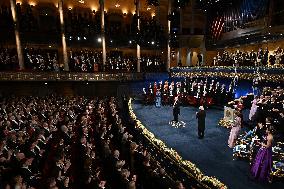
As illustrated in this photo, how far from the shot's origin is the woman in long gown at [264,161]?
671 centimetres

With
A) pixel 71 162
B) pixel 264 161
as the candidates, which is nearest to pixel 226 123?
pixel 264 161

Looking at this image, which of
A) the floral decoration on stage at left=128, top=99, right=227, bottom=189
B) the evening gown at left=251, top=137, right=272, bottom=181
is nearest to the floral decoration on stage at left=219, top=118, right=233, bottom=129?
the evening gown at left=251, top=137, right=272, bottom=181

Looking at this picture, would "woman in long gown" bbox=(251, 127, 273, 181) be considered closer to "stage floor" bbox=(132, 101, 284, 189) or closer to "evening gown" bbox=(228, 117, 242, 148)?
"stage floor" bbox=(132, 101, 284, 189)

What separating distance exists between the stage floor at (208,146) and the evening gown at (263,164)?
218mm

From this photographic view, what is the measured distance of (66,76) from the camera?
21109 millimetres

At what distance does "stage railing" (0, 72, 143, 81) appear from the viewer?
1986 centimetres

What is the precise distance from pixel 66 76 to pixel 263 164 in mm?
17661

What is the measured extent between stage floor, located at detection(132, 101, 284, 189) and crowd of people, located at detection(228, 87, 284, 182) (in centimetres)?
Result: 31

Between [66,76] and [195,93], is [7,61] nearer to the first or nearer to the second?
[66,76]

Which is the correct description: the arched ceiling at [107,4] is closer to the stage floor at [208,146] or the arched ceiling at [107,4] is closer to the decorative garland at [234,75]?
the decorative garland at [234,75]

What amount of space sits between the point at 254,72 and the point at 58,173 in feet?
40.4

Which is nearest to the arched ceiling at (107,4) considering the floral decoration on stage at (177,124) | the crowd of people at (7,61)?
the crowd of people at (7,61)

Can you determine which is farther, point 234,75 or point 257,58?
point 234,75

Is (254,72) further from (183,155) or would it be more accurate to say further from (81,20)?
(81,20)
